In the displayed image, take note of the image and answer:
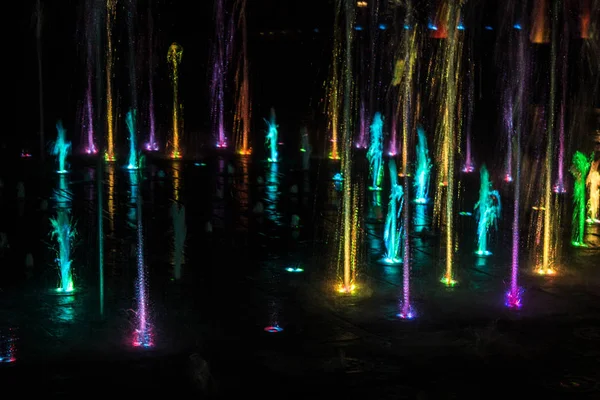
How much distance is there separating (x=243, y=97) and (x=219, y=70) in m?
1.32

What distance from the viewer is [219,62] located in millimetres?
27594

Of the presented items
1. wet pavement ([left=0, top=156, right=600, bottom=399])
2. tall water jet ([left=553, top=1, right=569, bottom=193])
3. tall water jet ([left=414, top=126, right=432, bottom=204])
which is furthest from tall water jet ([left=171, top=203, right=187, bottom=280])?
tall water jet ([left=553, top=1, right=569, bottom=193])

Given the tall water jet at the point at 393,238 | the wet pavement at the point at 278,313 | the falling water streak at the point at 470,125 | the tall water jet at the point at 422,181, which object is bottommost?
the wet pavement at the point at 278,313

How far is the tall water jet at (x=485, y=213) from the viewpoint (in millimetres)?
11227

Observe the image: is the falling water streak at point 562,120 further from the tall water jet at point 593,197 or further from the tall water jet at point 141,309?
the tall water jet at point 141,309

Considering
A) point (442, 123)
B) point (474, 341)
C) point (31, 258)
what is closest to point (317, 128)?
point (442, 123)

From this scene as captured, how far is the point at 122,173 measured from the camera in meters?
16.1

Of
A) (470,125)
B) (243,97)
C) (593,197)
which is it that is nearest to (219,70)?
(243,97)

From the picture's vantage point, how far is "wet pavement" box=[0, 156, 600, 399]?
22.0 feet

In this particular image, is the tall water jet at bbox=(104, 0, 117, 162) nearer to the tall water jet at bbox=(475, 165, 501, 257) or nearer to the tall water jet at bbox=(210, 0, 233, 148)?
the tall water jet at bbox=(210, 0, 233, 148)

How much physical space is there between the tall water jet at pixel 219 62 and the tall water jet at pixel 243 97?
0.45 metres

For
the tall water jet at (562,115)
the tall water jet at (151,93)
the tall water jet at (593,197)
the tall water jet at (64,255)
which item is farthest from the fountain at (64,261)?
the tall water jet at (151,93)

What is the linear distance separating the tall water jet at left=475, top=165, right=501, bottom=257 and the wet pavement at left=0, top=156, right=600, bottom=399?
7.0 inches

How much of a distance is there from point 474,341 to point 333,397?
185cm
